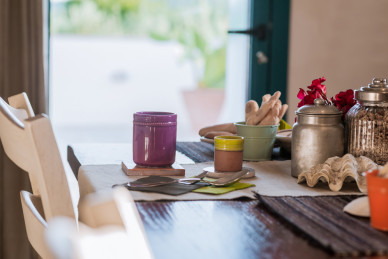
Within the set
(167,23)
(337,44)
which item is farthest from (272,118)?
(167,23)

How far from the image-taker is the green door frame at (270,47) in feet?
10.4

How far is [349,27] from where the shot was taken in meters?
3.32

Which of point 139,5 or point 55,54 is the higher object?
point 139,5

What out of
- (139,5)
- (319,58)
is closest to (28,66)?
(319,58)

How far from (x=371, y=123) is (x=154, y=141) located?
0.45 meters

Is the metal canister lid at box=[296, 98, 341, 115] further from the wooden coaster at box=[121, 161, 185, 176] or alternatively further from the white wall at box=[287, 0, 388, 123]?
the white wall at box=[287, 0, 388, 123]

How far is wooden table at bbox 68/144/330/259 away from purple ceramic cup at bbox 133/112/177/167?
0.25 m

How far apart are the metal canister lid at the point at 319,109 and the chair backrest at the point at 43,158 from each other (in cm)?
51

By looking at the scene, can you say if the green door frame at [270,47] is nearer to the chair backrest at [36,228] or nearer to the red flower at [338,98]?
the red flower at [338,98]

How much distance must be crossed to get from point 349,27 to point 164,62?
533cm

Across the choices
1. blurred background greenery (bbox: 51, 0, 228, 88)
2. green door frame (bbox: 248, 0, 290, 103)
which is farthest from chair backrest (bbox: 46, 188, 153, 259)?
blurred background greenery (bbox: 51, 0, 228, 88)

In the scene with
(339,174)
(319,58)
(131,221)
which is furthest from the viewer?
(319,58)

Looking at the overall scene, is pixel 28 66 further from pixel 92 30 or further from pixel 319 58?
pixel 92 30

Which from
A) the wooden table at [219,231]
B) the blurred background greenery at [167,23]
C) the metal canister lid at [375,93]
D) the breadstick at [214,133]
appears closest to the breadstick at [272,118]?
the breadstick at [214,133]
